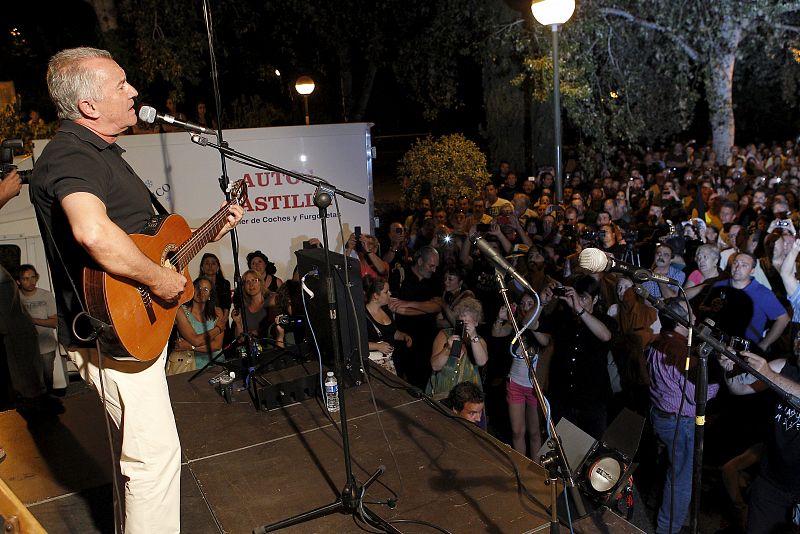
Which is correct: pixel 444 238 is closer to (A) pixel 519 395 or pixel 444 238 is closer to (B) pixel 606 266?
(A) pixel 519 395

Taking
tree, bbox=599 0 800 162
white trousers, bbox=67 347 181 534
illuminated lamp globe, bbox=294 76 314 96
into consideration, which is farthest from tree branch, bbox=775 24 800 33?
white trousers, bbox=67 347 181 534

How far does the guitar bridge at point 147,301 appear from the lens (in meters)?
2.88

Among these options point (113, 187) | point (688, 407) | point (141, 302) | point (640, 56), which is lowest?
point (688, 407)

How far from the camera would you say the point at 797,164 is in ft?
50.2

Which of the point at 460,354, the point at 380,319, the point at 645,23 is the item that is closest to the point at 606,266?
the point at 460,354

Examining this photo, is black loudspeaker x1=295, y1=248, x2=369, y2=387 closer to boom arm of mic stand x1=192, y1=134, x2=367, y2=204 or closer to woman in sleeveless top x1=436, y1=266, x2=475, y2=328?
boom arm of mic stand x1=192, y1=134, x2=367, y2=204

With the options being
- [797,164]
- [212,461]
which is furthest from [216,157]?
[797,164]

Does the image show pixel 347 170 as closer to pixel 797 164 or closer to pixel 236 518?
pixel 236 518

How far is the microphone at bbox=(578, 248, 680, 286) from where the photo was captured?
8.87ft

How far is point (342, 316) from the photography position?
4.82 meters

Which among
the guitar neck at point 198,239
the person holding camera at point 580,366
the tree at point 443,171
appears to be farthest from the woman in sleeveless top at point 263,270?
the tree at point 443,171

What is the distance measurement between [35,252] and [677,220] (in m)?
8.49

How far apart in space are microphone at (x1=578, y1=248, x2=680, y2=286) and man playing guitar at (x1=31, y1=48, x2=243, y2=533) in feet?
5.39

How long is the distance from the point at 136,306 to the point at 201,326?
356 cm
